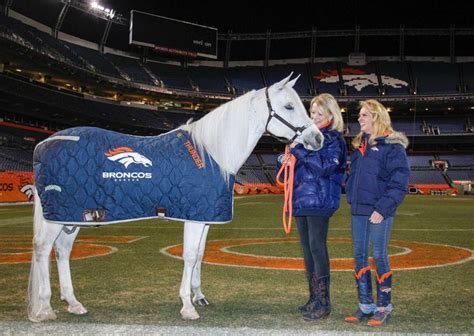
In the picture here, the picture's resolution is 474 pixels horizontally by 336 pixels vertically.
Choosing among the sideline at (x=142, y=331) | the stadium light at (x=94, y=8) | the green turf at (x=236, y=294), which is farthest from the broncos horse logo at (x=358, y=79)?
the sideline at (x=142, y=331)

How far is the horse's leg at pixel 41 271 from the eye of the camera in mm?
4418

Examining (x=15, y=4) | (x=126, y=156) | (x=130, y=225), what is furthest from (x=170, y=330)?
(x=15, y=4)

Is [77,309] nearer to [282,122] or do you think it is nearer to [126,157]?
[126,157]

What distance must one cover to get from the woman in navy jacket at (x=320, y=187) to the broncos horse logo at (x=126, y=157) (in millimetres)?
1380

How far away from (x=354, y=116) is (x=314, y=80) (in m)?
6.05

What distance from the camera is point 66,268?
4.98m

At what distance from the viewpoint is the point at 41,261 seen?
15.3ft

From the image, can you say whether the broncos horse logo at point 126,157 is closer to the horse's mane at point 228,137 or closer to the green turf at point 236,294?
the horse's mane at point 228,137

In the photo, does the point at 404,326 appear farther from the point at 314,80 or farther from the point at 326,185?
the point at 314,80

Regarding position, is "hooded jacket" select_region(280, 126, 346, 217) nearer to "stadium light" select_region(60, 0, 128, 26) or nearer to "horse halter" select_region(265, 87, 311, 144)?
"horse halter" select_region(265, 87, 311, 144)

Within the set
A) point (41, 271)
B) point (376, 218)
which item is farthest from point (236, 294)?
point (41, 271)

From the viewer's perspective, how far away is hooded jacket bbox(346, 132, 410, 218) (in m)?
4.27

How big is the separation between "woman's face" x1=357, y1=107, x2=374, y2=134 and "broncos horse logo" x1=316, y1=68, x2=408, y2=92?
47370 mm

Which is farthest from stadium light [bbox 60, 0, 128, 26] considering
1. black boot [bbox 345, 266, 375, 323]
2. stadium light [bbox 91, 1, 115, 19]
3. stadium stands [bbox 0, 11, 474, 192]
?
black boot [bbox 345, 266, 375, 323]
